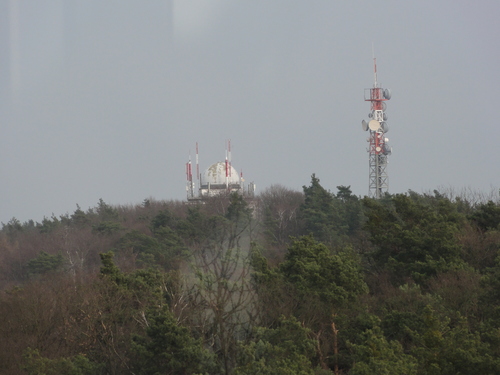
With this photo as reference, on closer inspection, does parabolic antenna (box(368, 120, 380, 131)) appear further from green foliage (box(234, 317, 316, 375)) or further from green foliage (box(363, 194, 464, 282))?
green foliage (box(234, 317, 316, 375))

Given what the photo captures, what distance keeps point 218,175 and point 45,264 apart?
751 inches

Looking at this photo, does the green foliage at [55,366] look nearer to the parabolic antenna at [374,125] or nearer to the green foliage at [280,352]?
the green foliage at [280,352]

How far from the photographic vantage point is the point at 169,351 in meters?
18.0

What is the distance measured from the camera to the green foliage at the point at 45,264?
44.5 m

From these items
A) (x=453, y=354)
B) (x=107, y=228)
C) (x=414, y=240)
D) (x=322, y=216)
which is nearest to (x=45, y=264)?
(x=107, y=228)

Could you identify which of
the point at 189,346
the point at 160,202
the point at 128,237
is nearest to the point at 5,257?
the point at 128,237

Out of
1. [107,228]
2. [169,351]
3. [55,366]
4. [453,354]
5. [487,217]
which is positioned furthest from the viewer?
[107,228]

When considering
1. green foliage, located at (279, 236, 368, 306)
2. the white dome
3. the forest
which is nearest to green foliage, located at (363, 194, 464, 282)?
the forest

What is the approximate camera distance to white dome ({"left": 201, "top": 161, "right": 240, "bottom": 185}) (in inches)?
2384

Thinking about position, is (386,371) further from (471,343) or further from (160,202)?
(160,202)

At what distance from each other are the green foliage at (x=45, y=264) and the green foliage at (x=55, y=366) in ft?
89.7

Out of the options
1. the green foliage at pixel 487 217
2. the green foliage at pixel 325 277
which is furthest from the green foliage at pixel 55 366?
the green foliage at pixel 487 217

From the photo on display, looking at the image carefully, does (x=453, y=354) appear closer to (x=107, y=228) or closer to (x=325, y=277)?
(x=325, y=277)

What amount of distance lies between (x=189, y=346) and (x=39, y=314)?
5.98 meters
